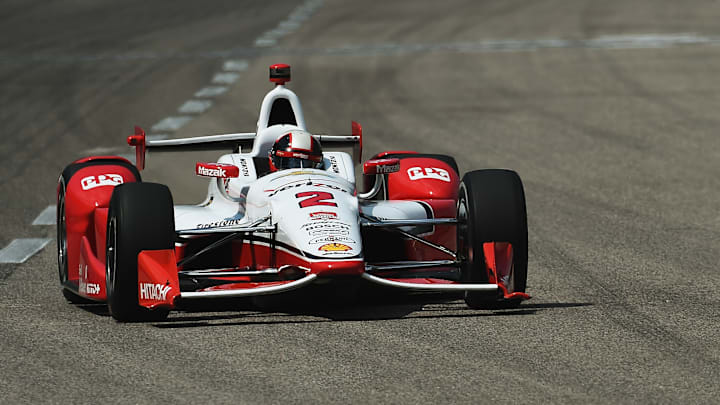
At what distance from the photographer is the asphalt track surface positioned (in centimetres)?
759

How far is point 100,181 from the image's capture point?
34.0 ft

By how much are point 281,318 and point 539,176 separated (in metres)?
7.63

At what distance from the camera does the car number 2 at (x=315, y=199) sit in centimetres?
909

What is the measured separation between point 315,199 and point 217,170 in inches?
40.5

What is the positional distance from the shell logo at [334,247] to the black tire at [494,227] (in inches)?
43.2

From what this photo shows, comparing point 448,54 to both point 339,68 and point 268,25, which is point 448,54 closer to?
point 339,68

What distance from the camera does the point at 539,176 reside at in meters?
16.1

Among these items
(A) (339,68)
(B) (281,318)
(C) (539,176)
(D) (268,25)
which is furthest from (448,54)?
(B) (281,318)

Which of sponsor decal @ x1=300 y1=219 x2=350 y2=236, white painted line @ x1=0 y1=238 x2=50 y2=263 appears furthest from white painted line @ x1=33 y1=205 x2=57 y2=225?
sponsor decal @ x1=300 y1=219 x2=350 y2=236

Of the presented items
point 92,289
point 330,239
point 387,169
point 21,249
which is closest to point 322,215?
point 330,239

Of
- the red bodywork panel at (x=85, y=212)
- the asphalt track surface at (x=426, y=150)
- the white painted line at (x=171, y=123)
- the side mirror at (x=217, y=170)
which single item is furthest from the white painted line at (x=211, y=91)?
the side mirror at (x=217, y=170)

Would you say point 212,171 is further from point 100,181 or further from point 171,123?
point 171,123

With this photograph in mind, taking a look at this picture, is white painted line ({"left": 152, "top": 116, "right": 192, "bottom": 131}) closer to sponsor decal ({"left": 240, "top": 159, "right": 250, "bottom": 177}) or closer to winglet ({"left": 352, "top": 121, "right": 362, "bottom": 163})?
winglet ({"left": 352, "top": 121, "right": 362, "bottom": 163})

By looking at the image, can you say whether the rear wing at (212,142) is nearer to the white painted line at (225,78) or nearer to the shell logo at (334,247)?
the shell logo at (334,247)
